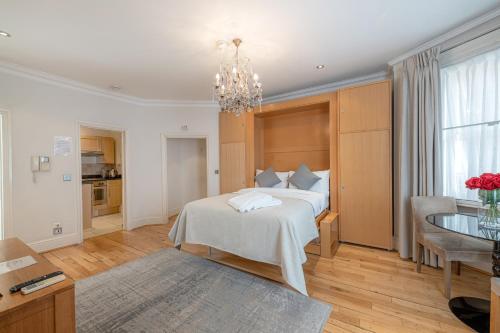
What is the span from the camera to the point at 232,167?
461 centimetres

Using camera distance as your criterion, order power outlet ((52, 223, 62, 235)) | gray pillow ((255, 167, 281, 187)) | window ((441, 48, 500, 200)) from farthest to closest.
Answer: gray pillow ((255, 167, 281, 187)) → power outlet ((52, 223, 62, 235)) → window ((441, 48, 500, 200))

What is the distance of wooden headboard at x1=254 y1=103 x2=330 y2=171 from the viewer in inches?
162

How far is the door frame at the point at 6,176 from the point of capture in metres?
2.87

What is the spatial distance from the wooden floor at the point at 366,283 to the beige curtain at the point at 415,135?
0.41 m

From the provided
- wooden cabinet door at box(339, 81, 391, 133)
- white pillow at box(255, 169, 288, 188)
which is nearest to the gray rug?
white pillow at box(255, 169, 288, 188)

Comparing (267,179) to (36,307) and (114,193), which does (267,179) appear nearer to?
(36,307)

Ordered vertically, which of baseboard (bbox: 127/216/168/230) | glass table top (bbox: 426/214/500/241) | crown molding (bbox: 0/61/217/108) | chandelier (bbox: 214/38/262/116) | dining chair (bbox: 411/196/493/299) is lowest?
baseboard (bbox: 127/216/168/230)

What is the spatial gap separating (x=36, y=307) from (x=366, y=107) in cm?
389

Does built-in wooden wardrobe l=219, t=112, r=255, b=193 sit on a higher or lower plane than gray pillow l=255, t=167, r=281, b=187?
higher

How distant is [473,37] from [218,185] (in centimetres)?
445

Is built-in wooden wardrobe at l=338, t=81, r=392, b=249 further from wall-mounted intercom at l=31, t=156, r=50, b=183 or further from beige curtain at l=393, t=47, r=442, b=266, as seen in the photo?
wall-mounted intercom at l=31, t=156, r=50, b=183

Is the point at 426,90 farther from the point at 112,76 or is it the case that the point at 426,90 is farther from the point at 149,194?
the point at 149,194

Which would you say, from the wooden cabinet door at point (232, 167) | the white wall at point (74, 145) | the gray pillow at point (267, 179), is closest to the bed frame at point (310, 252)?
the gray pillow at point (267, 179)

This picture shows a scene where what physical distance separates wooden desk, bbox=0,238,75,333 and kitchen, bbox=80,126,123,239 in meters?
3.83
